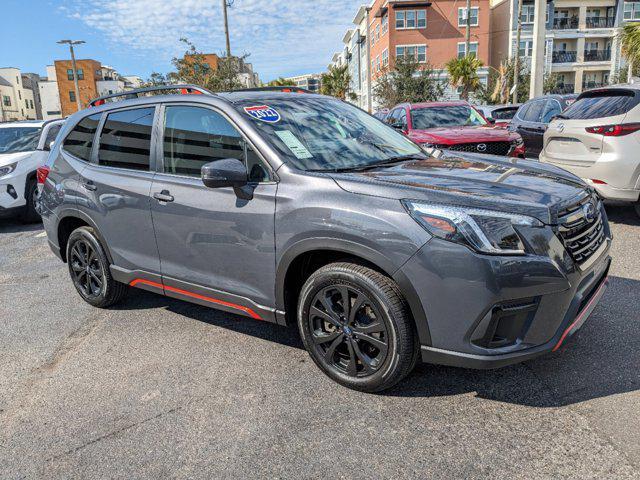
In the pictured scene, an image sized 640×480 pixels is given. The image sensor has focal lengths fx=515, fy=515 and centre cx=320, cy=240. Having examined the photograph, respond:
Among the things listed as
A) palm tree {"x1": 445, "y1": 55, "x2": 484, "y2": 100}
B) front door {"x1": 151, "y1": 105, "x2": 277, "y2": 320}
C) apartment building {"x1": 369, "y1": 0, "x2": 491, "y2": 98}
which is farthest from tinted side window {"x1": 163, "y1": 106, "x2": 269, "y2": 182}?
apartment building {"x1": 369, "y1": 0, "x2": 491, "y2": 98}

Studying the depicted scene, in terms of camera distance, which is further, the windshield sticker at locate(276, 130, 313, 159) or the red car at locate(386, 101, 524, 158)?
the red car at locate(386, 101, 524, 158)

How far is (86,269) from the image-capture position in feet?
14.9

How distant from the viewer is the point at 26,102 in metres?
96.1

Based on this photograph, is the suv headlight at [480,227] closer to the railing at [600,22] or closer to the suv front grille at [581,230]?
the suv front grille at [581,230]

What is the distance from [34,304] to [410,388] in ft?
12.4

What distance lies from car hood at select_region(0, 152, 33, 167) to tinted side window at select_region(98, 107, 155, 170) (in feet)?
17.8

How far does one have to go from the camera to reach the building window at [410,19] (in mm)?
49000

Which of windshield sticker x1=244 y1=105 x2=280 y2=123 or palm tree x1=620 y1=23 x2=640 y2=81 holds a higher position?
palm tree x1=620 y1=23 x2=640 y2=81

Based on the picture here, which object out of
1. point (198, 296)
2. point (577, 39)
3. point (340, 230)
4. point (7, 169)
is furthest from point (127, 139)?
point (577, 39)

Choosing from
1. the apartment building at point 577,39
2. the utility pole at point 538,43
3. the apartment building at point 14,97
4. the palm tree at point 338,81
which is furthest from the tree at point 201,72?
the apartment building at point 14,97

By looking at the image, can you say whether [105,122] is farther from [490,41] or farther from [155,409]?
[490,41]

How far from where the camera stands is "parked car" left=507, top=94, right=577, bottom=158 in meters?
8.55

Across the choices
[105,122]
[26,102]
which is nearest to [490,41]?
[105,122]

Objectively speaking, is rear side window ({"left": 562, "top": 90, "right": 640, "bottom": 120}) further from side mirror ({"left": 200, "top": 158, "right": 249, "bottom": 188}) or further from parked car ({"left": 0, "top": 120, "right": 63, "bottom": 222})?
parked car ({"left": 0, "top": 120, "right": 63, "bottom": 222})
